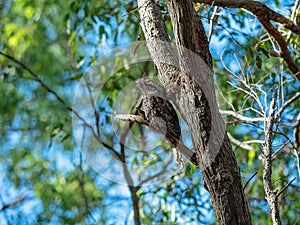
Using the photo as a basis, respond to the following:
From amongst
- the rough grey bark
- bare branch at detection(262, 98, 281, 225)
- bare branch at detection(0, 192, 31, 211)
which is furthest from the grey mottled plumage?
bare branch at detection(0, 192, 31, 211)

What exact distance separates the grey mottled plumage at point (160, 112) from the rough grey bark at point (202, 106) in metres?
0.02

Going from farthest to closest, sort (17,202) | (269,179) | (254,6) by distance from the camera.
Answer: (17,202)
(254,6)
(269,179)

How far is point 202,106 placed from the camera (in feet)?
3.74

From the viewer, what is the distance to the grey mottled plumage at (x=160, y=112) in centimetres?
117

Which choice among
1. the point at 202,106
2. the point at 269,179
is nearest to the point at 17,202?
the point at 269,179

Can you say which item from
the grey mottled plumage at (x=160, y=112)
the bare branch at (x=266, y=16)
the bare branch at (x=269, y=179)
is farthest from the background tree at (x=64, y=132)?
the grey mottled plumage at (x=160, y=112)

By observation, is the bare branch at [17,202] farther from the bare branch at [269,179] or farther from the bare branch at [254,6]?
the bare branch at [269,179]

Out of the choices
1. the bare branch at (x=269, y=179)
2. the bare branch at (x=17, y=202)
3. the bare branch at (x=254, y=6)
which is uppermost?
the bare branch at (x=17, y=202)

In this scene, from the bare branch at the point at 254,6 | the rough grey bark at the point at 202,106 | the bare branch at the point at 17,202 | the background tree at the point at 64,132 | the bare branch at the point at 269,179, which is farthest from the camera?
the bare branch at the point at 17,202

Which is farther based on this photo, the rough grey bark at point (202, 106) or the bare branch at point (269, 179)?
the bare branch at point (269, 179)

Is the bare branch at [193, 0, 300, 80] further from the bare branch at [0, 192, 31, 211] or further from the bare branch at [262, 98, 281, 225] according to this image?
the bare branch at [0, 192, 31, 211]

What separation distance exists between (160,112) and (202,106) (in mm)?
88

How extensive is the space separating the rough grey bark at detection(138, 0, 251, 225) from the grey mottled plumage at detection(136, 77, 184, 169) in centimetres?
2

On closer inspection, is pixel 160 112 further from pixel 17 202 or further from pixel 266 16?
pixel 17 202
